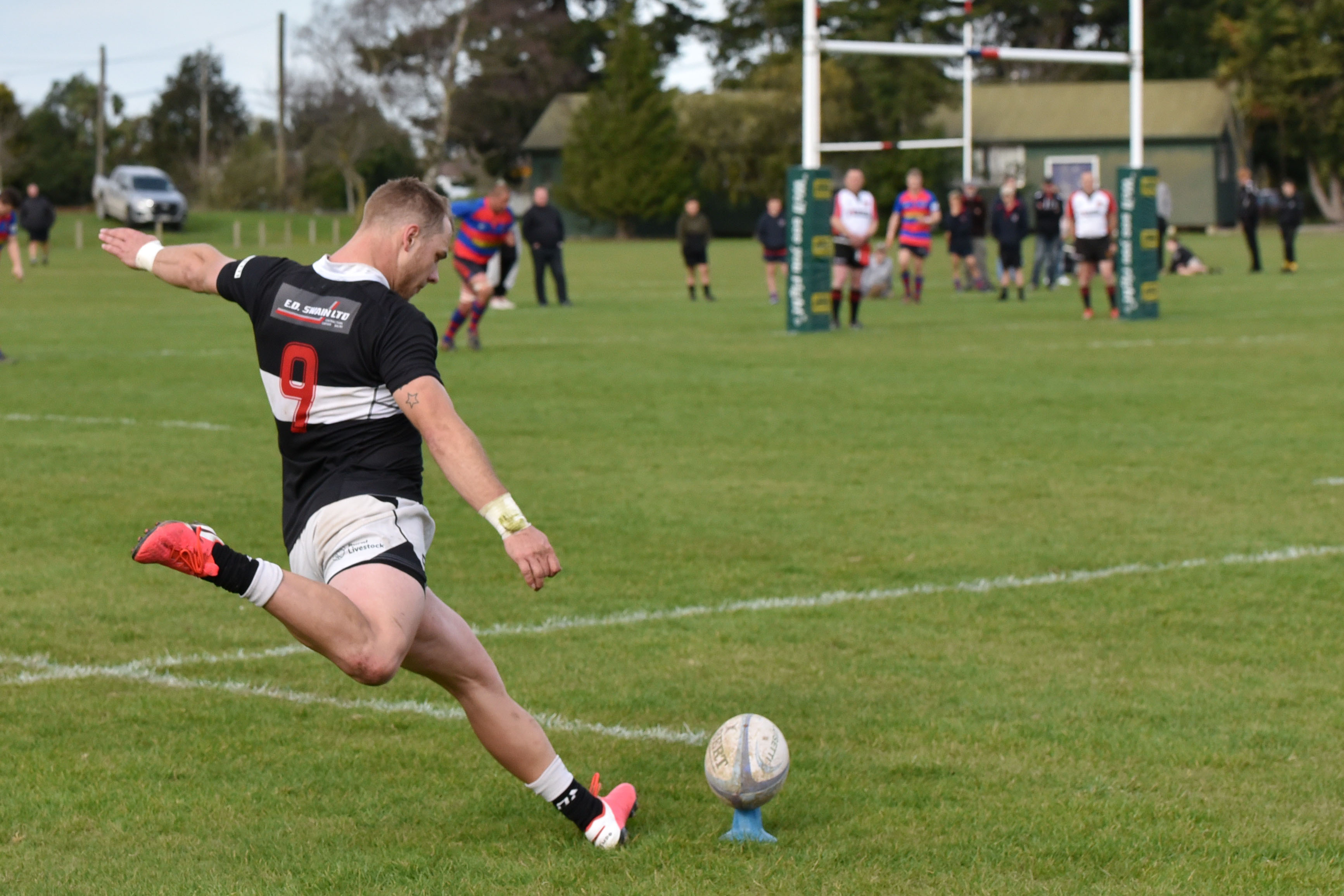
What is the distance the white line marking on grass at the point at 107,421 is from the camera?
13758 millimetres

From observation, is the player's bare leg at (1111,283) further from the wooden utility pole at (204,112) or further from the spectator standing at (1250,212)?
the wooden utility pole at (204,112)

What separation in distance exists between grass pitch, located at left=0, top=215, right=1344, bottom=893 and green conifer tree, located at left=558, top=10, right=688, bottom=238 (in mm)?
54099

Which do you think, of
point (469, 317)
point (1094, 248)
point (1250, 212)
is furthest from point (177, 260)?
point (1250, 212)

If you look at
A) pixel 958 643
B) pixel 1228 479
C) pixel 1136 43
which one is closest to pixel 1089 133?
pixel 1136 43

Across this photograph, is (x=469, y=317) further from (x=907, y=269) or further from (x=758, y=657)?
(x=758, y=657)

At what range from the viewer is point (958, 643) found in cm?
700

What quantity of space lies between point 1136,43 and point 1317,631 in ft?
62.6

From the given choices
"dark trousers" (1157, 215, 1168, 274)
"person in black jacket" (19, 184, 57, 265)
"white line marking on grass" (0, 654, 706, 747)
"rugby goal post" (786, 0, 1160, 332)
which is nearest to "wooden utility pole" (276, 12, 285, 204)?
"person in black jacket" (19, 184, 57, 265)

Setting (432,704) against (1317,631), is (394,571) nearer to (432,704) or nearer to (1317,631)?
(432,704)

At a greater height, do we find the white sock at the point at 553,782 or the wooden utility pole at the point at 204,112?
the wooden utility pole at the point at 204,112

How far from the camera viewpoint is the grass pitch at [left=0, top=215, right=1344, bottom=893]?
466 cm

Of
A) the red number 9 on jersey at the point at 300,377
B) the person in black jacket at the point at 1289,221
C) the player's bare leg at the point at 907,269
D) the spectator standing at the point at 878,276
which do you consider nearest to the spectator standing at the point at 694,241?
the spectator standing at the point at 878,276

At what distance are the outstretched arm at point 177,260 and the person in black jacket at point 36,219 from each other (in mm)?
38526

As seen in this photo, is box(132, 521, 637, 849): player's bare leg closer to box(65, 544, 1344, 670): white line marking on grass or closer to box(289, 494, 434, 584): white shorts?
box(289, 494, 434, 584): white shorts
